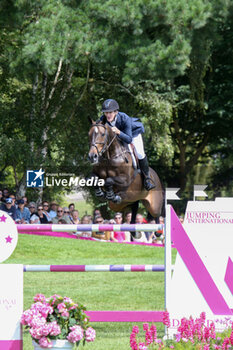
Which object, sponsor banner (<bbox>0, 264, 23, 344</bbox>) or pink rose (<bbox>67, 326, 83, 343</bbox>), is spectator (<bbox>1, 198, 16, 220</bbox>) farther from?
pink rose (<bbox>67, 326, 83, 343</bbox>)

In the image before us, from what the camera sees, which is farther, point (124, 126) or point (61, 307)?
point (124, 126)

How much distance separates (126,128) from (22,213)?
304cm

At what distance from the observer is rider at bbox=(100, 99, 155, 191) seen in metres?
7.10

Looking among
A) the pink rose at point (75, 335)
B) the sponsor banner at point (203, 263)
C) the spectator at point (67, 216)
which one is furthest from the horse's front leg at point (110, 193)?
the pink rose at point (75, 335)

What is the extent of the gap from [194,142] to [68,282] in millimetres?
15105

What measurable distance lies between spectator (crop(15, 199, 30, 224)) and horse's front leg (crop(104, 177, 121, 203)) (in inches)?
92.1

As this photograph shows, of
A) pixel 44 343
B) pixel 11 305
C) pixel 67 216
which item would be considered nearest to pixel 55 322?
pixel 44 343

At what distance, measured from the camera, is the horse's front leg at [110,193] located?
698 centimetres

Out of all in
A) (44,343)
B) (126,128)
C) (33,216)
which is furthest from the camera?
(33,216)

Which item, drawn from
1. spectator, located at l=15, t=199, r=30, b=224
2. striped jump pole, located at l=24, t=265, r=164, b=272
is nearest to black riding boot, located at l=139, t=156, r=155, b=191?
striped jump pole, located at l=24, t=265, r=164, b=272

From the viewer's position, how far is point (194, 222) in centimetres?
612

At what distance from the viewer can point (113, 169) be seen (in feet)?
23.4

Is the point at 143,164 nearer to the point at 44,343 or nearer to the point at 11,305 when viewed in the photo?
the point at 11,305

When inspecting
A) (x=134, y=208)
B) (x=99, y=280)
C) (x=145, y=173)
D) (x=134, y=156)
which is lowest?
(x=99, y=280)
